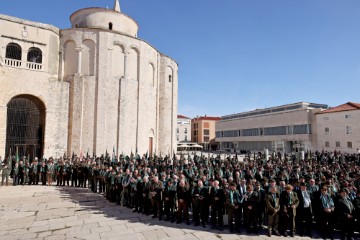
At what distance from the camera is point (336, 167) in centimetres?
1433

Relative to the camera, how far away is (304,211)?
24.3 ft

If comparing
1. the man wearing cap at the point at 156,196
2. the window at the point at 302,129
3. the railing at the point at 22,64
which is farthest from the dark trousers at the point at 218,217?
the window at the point at 302,129

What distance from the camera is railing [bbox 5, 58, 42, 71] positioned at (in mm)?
20484

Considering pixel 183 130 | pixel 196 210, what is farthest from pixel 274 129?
pixel 196 210

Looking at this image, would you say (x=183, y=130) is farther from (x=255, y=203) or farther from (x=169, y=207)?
(x=255, y=203)

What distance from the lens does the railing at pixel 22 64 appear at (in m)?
20.5

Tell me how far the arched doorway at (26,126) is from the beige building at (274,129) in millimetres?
38676

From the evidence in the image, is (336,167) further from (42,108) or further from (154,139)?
(42,108)

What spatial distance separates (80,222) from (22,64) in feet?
60.4

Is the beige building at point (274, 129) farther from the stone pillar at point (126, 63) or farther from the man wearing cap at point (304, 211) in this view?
the man wearing cap at point (304, 211)

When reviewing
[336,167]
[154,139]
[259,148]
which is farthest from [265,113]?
[336,167]

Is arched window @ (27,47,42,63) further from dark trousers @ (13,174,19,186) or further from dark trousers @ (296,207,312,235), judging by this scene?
dark trousers @ (296,207,312,235)

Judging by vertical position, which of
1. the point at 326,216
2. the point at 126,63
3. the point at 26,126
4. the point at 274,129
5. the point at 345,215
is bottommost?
the point at 326,216

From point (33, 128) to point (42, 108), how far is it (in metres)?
1.95
